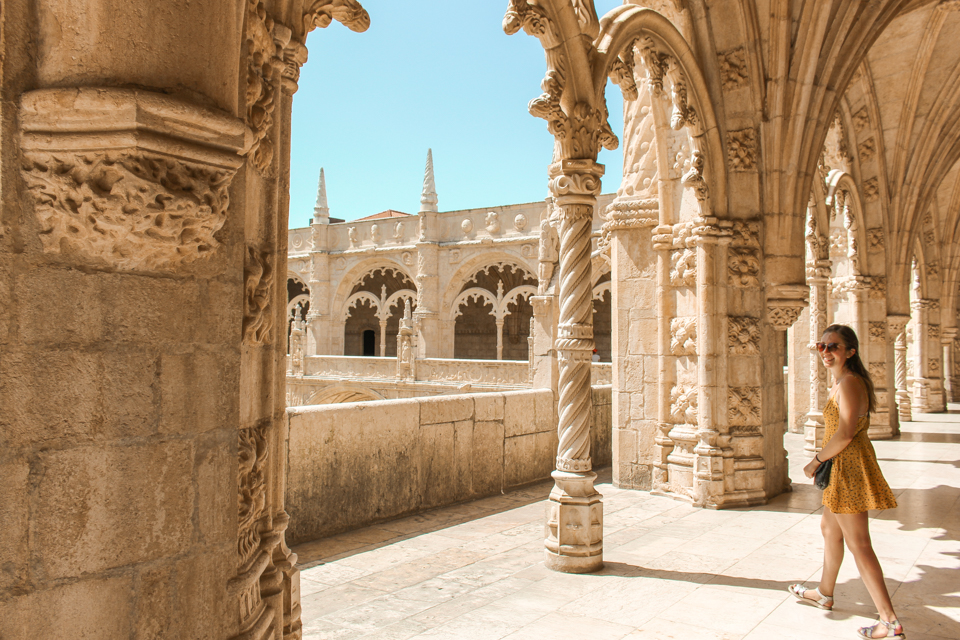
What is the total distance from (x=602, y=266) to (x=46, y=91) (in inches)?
633

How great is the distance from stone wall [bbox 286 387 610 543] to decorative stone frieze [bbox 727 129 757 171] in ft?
9.05

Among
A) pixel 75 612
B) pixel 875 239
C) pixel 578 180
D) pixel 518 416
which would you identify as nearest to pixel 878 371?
pixel 875 239

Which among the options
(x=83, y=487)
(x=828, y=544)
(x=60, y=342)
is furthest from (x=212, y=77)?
(x=828, y=544)

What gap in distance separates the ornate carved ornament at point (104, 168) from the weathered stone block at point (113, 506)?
0.44 meters

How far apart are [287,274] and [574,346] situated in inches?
84.0

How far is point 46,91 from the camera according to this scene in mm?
1409

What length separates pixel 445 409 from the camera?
5586mm

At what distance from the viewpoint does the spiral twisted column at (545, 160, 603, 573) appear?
158 inches

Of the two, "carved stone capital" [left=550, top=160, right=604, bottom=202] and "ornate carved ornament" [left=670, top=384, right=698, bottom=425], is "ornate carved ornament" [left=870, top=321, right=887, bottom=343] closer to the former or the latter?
"ornate carved ornament" [left=670, top=384, right=698, bottom=425]

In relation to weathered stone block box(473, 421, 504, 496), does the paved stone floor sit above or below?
below

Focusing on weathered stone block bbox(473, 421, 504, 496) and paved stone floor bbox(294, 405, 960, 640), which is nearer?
paved stone floor bbox(294, 405, 960, 640)

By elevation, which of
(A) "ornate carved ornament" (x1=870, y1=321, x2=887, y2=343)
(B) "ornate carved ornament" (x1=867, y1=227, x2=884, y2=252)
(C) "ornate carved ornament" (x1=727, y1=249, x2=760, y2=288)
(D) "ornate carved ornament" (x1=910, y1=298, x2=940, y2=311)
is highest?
(B) "ornate carved ornament" (x1=867, y1=227, x2=884, y2=252)

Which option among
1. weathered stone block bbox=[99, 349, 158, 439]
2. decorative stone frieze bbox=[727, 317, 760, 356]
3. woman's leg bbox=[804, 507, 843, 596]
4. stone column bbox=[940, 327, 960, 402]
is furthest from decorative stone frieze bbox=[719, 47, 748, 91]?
stone column bbox=[940, 327, 960, 402]

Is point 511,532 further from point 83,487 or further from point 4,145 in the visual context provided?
point 4,145
